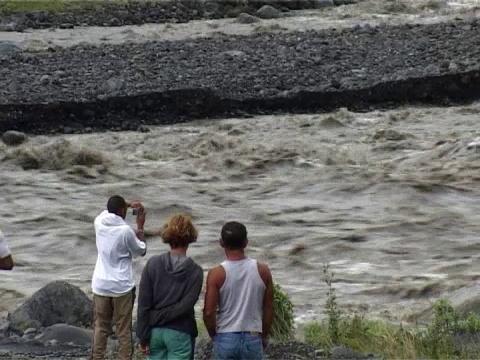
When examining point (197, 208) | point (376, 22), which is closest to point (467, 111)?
point (197, 208)

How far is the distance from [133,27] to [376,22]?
29.6 ft

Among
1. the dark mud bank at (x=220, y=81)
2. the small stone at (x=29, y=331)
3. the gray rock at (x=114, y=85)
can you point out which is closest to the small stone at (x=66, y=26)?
the dark mud bank at (x=220, y=81)

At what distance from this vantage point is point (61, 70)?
109 ft

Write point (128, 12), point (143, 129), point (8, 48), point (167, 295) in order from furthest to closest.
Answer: point (128, 12) → point (8, 48) → point (143, 129) → point (167, 295)

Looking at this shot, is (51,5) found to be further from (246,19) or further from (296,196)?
(296,196)

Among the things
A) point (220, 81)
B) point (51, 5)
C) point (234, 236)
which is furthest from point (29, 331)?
point (51, 5)

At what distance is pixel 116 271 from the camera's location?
32.7 ft

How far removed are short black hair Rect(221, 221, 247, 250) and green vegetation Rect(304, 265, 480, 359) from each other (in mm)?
2461

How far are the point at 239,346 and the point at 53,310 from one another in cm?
506

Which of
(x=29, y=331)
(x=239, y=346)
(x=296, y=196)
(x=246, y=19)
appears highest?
(x=239, y=346)

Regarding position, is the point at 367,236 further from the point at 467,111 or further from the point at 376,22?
the point at 376,22

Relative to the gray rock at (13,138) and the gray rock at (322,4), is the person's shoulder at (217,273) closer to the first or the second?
the gray rock at (13,138)

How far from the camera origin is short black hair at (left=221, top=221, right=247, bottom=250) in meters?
8.48

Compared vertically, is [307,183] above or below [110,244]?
below
